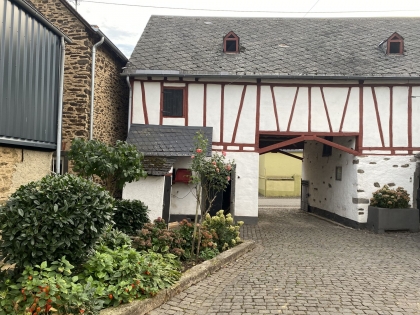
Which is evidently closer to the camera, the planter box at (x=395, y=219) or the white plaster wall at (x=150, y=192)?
the white plaster wall at (x=150, y=192)

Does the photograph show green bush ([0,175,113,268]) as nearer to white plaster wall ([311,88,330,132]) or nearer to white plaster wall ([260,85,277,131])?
white plaster wall ([260,85,277,131])

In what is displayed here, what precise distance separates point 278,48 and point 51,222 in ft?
38.7

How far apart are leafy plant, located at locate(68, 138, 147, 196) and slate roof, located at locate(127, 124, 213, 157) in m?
3.94

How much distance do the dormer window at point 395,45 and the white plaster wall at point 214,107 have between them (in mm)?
5995

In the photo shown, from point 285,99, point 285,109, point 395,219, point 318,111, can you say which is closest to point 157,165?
point 285,109

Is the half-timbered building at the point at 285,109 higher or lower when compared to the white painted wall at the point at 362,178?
higher

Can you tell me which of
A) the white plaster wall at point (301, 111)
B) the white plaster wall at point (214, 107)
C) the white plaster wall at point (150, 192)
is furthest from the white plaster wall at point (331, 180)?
the white plaster wall at point (150, 192)

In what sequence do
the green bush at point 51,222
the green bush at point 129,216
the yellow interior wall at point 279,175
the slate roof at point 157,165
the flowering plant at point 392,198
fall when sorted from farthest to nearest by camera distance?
the yellow interior wall at point 279,175 < the flowering plant at point 392,198 < the slate roof at point 157,165 < the green bush at point 129,216 < the green bush at point 51,222

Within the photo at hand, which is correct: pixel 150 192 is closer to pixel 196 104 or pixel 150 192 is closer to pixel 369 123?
pixel 196 104

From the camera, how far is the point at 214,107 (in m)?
13.5

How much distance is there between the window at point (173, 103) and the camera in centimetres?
1358

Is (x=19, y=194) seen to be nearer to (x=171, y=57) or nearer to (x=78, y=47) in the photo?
(x=78, y=47)

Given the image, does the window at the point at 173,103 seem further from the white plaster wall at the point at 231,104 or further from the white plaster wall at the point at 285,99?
the white plaster wall at the point at 285,99

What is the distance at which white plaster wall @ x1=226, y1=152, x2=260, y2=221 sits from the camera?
536 inches
